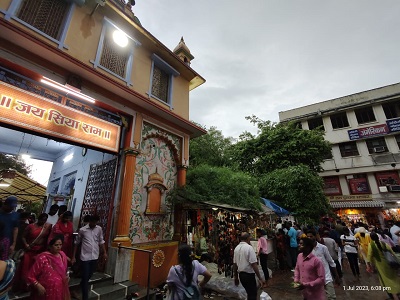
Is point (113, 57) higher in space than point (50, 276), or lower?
higher

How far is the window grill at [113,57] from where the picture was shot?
274 inches

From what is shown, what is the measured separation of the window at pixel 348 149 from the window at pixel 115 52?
25.2m

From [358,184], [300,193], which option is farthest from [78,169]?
[358,184]

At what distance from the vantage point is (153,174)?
297 inches

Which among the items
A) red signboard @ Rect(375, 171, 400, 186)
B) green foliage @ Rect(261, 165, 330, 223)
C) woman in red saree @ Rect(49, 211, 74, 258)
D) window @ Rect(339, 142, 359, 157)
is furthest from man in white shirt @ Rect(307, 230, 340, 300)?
window @ Rect(339, 142, 359, 157)

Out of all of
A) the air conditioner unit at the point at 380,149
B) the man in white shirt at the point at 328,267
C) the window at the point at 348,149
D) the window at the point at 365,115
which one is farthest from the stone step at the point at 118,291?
the window at the point at 365,115

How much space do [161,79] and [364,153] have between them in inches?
948

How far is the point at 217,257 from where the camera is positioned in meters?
7.48

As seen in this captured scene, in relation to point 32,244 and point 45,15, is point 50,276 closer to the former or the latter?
point 32,244

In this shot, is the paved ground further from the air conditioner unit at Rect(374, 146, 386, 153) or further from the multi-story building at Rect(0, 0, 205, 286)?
the air conditioner unit at Rect(374, 146, 386, 153)

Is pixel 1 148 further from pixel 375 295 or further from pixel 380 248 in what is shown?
pixel 375 295

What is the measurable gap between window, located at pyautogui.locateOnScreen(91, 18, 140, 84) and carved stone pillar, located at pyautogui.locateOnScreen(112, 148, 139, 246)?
9.48ft

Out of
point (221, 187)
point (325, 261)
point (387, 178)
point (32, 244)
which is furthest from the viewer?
point (387, 178)

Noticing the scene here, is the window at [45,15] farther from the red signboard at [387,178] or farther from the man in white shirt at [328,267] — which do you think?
the red signboard at [387,178]
